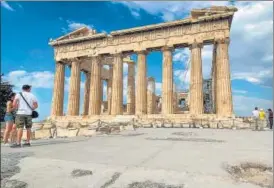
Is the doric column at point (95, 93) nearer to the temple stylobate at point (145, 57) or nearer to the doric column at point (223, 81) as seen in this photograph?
the temple stylobate at point (145, 57)

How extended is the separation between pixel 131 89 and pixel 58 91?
888cm

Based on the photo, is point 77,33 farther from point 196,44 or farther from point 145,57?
point 196,44

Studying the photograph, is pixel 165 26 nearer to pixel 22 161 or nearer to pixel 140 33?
pixel 140 33

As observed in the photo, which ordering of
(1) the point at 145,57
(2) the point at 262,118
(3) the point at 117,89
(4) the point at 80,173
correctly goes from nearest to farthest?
(4) the point at 80,173 → (2) the point at 262,118 → (1) the point at 145,57 → (3) the point at 117,89

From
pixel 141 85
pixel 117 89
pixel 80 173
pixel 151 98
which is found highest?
pixel 141 85

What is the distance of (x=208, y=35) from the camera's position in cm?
2623

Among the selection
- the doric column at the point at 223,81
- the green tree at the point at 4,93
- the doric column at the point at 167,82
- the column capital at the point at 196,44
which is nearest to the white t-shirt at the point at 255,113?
the doric column at the point at 223,81

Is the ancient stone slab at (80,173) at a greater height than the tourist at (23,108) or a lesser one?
lesser

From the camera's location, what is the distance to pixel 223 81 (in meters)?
25.2

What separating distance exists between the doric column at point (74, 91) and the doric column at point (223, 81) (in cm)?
1582

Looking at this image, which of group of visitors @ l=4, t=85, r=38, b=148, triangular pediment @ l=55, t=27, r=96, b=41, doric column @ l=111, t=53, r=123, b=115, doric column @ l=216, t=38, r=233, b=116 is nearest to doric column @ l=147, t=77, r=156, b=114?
doric column @ l=111, t=53, r=123, b=115

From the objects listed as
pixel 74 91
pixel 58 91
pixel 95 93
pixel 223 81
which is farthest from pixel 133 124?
pixel 58 91

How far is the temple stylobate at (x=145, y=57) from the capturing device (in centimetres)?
2561

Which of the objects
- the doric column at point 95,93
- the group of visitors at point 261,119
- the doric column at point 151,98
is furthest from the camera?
the doric column at point 151,98
